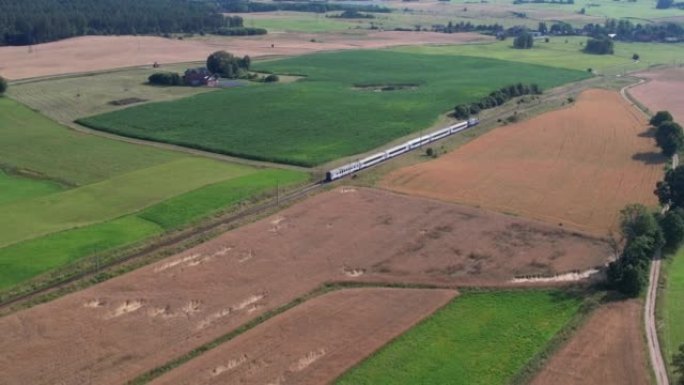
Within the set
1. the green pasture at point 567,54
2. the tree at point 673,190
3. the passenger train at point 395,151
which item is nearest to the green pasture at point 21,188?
the passenger train at point 395,151

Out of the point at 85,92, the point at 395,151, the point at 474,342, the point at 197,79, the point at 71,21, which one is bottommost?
the point at 474,342

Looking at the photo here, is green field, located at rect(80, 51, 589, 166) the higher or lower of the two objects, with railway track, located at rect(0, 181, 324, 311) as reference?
higher

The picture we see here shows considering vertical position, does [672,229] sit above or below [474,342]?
above

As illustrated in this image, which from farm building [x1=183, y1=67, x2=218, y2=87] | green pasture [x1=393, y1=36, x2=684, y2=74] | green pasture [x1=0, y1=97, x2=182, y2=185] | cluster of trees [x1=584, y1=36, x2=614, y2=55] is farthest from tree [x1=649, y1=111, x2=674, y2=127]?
cluster of trees [x1=584, y1=36, x2=614, y2=55]

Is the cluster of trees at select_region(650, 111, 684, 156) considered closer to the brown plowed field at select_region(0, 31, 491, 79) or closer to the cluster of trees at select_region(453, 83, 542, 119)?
the cluster of trees at select_region(453, 83, 542, 119)

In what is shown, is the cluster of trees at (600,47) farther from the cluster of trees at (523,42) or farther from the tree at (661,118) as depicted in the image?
→ the tree at (661,118)

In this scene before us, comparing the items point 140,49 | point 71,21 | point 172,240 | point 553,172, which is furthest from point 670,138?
point 71,21

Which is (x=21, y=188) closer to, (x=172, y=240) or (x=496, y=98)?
(x=172, y=240)
